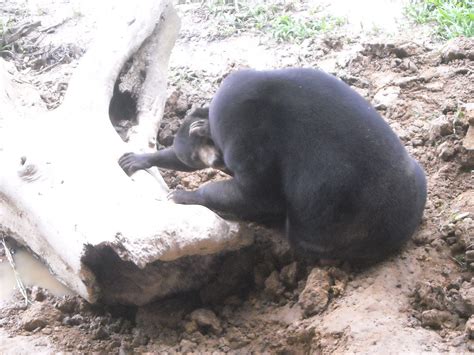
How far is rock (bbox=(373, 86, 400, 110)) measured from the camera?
15.3 feet

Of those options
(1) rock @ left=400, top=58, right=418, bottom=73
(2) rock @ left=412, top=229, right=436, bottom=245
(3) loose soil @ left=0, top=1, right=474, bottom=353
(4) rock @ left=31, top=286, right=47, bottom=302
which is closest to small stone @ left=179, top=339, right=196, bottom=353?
(3) loose soil @ left=0, top=1, right=474, bottom=353

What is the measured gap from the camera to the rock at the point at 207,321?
3.42 metres

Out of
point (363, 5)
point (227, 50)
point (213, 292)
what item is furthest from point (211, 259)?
point (363, 5)

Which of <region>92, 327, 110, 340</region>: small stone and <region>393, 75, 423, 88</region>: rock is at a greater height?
<region>393, 75, 423, 88</region>: rock

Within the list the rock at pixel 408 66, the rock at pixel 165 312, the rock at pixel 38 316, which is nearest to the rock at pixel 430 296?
the rock at pixel 165 312

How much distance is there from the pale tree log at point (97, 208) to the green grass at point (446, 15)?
2.76 m

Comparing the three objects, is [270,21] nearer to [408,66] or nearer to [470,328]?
[408,66]

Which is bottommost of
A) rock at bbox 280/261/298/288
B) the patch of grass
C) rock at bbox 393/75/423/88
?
rock at bbox 280/261/298/288

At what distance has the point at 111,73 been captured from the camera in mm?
4359

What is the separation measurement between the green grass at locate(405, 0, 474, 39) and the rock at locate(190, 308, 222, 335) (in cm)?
336

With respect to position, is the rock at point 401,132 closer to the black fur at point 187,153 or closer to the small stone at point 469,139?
the small stone at point 469,139

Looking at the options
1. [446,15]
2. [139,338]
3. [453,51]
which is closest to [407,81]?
[453,51]

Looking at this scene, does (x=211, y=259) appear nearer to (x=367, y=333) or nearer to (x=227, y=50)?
(x=367, y=333)

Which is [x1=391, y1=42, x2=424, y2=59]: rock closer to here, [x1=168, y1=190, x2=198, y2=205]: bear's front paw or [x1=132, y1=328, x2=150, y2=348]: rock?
[x1=168, y1=190, x2=198, y2=205]: bear's front paw
